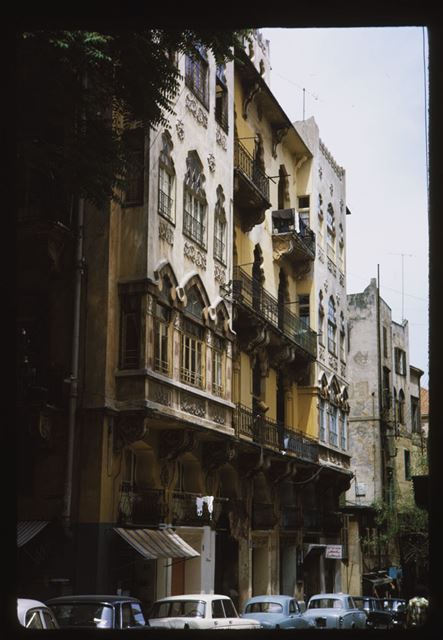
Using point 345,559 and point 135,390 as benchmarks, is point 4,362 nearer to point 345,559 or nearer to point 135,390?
point 135,390

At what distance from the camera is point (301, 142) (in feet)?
131

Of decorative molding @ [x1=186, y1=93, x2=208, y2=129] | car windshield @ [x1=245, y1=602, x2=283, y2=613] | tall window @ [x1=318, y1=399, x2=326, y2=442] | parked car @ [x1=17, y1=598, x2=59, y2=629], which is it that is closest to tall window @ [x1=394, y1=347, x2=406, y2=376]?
tall window @ [x1=318, y1=399, x2=326, y2=442]

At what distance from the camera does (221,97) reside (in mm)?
30031

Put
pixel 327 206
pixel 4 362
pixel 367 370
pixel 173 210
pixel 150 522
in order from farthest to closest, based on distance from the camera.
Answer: pixel 367 370 → pixel 327 206 → pixel 173 210 → pixel 150 522 → pixel 4 362

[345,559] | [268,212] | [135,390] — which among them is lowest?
[345,559]

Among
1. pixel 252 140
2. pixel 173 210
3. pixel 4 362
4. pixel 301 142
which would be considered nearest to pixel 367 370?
pixel 301 142

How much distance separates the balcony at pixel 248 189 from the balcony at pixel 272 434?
677cm

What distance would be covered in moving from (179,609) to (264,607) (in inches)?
193

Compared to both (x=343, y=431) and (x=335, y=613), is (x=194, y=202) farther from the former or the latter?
(x=343, y=431)

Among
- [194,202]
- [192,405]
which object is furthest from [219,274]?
[192,405]

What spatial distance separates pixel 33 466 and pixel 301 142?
22.2m

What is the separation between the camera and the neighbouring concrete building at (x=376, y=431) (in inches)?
1927

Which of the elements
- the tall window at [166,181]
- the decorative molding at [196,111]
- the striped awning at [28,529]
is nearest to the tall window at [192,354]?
the tall window at [166,181]

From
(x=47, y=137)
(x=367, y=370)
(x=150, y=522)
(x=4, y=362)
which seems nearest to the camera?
(x=4, y=362)
